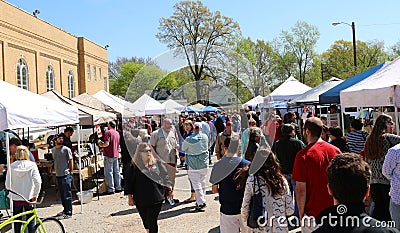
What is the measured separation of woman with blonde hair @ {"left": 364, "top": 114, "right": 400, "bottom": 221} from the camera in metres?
4.58

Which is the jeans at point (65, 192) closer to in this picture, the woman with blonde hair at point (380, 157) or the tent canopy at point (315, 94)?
the woman with blonde hair at point (380, 157)

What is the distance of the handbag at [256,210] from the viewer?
3.87 meters

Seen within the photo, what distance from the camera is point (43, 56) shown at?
29719 millimetres

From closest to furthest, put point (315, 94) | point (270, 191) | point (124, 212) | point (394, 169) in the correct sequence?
1. point (270, 191)
2. point (394, 169)
3. point (124, 212)
4. point (315, 94)

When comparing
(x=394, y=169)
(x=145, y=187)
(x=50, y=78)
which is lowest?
(x=145, y=187)

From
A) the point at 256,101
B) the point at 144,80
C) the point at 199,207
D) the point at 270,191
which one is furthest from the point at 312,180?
the point at 199,207

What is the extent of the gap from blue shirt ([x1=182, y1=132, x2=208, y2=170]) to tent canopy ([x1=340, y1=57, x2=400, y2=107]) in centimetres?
284

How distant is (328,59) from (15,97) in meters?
51.3

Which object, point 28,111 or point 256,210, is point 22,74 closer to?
point 28,111

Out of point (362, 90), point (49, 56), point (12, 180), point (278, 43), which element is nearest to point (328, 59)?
point (278, 43)

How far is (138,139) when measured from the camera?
6.42 m

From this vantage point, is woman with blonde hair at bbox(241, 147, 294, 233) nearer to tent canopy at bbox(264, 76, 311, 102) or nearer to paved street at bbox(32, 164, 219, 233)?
paved street at bbox(32, 164, 219, 233)

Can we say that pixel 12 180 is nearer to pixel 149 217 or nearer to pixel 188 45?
pixel 149 217

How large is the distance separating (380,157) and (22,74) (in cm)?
2621
